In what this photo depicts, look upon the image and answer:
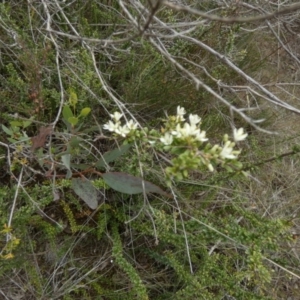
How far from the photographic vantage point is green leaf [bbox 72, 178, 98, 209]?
137 cm

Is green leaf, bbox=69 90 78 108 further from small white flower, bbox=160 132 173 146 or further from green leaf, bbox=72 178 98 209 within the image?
small white flower, bbox=160 132 173 146

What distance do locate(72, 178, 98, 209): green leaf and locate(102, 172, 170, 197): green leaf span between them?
0.41 feet

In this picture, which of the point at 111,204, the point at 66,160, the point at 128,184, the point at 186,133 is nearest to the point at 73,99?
the point at 66,160

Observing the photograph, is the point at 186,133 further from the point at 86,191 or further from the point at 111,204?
the point at 111,204

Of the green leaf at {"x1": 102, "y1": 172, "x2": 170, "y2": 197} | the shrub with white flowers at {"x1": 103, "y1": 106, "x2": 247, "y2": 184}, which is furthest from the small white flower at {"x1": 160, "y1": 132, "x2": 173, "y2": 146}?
the green leaf at {"x1": 102, "y1": 172, "x2": 170, "y2": 197}

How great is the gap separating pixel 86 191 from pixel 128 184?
0.19m

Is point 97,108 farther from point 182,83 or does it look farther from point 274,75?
point 274,75

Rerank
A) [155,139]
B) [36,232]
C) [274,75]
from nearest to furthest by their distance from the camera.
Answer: [155,139]
[36,232]
[274,75]

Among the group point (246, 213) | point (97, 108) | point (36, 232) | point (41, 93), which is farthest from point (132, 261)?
point (41, 93)

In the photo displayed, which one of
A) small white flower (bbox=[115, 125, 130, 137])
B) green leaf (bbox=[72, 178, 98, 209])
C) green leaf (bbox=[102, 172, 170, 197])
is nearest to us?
small white flower (bbox=[115, 125, 130, 137])

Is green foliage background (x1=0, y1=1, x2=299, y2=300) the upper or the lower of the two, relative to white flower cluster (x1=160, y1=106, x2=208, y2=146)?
lower

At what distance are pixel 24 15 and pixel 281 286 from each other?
166 cm

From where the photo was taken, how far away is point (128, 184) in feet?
4.14

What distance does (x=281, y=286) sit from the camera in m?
2.03
